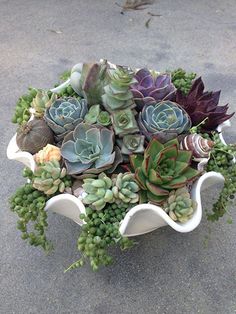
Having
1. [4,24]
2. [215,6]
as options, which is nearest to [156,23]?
[215,6]

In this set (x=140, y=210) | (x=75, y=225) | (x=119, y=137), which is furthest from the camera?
(x=75, y=225)

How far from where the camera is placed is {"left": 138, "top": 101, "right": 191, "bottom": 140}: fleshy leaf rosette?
2.58 ft

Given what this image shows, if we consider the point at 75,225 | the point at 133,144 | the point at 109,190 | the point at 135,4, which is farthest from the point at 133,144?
the point at 135,4

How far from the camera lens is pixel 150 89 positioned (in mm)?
853

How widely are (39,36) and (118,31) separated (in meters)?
0.36

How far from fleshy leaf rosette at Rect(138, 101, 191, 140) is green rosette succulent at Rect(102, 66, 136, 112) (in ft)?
0.13

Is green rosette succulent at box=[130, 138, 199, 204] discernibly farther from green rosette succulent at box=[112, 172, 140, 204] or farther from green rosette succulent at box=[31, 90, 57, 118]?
green rosette succulent at box=[31, 90, 57, 118]

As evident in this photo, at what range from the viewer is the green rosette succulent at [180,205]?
0.73 metres

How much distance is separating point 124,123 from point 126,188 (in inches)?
5.3

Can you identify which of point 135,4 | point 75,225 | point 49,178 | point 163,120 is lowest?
point 75,225

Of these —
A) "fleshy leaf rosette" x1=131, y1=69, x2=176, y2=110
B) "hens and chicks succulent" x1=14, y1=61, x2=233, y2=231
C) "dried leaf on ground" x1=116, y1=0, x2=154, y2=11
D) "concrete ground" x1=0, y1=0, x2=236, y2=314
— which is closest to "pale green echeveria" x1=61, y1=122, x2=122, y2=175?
"hens and chicks succulent" x1=14, y1=61, x2=233, y2=231

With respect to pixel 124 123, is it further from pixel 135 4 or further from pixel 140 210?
pixel 135 4

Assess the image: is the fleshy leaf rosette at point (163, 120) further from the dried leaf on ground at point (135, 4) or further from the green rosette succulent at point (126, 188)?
the dried leaf on ground at point (135, 4)

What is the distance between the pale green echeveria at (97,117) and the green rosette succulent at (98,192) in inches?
5.1
